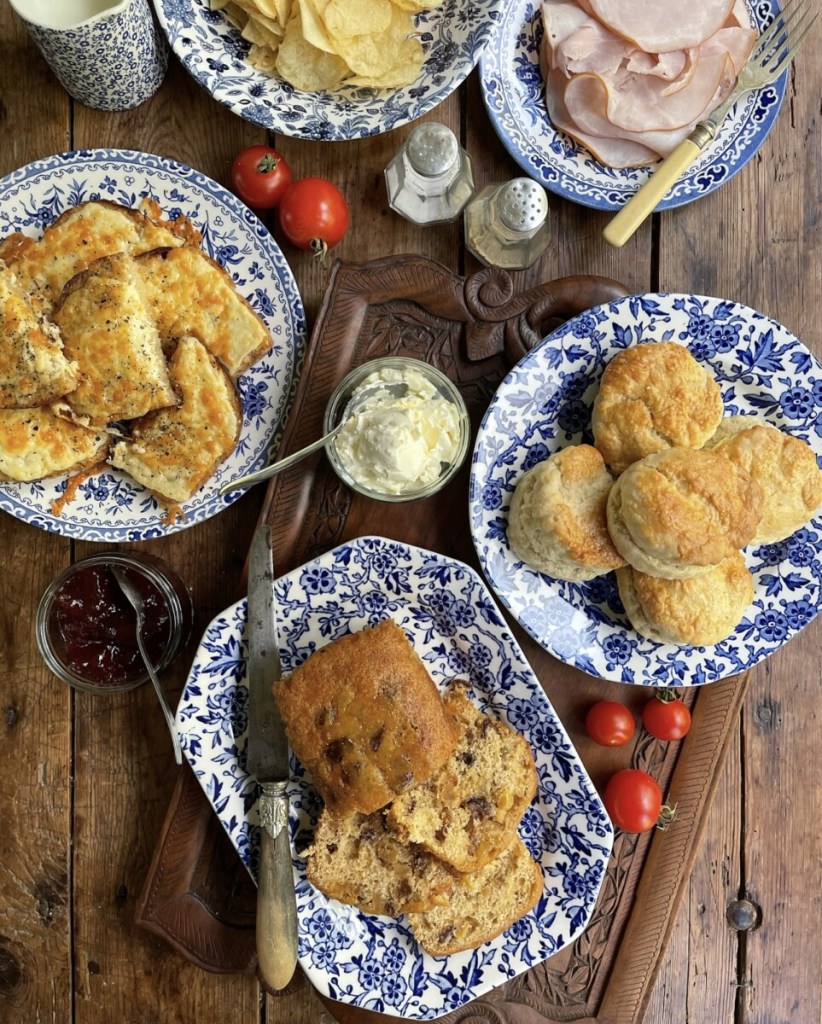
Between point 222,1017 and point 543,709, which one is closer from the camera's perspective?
point 543,709

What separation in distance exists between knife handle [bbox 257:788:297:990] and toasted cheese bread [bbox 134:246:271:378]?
137cm

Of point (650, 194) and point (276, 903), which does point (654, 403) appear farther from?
point (276, 903)

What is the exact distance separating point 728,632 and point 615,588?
360mm

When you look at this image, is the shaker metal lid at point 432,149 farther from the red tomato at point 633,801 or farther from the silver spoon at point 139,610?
the red tomato at point 633,801

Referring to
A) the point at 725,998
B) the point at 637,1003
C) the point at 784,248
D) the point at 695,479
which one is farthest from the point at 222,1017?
the point at 784,248

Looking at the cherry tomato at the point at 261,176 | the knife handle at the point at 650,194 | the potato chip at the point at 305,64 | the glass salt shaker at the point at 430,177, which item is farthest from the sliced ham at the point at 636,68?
the cherry tomato at the point at 261,176

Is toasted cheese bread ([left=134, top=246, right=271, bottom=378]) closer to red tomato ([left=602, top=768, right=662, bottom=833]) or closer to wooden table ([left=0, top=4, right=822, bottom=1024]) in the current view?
wooden table ([left=0, top=4, right=822, bottom=1024])

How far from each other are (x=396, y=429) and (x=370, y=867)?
135cm

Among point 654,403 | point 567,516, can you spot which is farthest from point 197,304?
point 654,403

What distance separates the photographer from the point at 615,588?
2.76m

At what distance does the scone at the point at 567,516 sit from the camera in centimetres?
250

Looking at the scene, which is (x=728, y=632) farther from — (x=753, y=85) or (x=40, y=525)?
(x=40, y=525)

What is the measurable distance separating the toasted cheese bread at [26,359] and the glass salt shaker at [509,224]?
131 centimetres

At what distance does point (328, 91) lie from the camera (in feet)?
8.77
